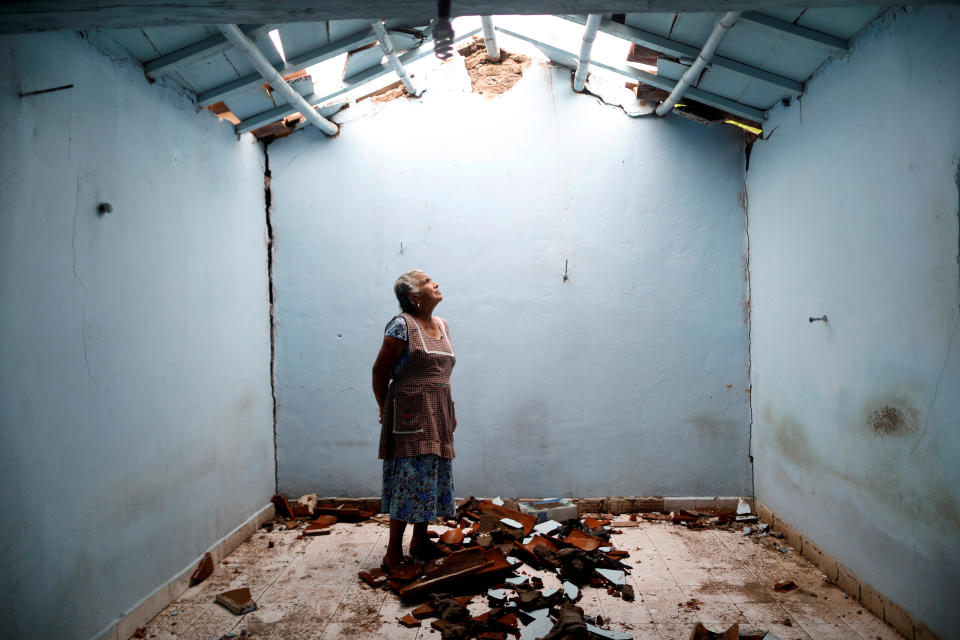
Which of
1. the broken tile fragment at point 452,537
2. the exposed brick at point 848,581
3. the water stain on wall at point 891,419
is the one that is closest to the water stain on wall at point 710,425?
the exposed brick at point 848,581

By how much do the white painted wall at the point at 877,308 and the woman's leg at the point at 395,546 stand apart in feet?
7.43

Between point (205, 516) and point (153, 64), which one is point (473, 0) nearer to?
point (153, 64)

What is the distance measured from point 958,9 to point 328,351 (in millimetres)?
3853

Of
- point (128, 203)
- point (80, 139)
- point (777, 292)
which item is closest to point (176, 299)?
point (128, 203)

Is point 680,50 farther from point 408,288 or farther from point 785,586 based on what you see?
point 785,586

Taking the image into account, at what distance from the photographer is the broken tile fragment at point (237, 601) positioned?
2.93 metres

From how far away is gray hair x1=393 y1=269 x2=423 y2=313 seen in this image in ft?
10.8

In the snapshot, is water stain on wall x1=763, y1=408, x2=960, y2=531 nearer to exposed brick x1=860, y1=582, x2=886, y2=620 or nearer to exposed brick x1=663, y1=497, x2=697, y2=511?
exposed brick x1=860, y1=582, x2=886, y2=620

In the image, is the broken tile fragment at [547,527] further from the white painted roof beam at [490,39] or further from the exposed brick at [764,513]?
the white painted roof beam at [490,39]

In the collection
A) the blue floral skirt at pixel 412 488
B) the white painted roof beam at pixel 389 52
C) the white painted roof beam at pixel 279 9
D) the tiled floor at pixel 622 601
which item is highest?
the white painted roof beam at pixel 389 52

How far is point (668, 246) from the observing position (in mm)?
4383

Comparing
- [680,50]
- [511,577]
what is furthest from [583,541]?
[680,50]

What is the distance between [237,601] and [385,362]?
135cm

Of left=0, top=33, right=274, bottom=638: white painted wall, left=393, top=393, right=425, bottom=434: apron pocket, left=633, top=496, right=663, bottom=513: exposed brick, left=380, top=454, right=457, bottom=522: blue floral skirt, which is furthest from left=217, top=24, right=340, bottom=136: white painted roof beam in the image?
left=633, top=496, right=663, bottom=513: exposed brick
